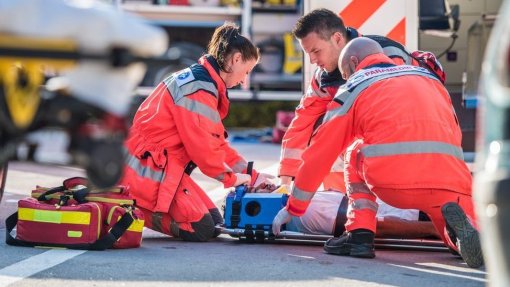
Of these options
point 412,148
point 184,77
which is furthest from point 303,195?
point 184,77

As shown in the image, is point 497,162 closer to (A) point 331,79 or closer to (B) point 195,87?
(B) point 195,87

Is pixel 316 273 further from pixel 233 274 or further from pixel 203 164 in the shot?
pixel 203 164

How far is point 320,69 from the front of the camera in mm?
7508

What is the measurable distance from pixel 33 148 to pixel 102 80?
9.0 inches

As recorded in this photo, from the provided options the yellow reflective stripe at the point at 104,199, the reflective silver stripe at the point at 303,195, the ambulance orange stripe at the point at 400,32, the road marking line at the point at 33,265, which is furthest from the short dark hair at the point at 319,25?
the road marking line at the point at 33,265

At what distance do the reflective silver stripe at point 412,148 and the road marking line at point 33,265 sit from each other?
5.31ft

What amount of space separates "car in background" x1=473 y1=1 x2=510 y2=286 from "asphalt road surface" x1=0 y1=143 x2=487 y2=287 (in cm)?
255

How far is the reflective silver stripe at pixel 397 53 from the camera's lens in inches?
283

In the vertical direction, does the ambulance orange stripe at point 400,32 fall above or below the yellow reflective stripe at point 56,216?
above

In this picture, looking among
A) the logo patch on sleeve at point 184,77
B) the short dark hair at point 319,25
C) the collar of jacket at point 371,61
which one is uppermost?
the short dark hair at point 319,25

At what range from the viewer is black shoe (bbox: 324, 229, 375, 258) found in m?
6.33

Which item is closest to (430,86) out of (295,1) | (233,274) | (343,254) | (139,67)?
(343,254)

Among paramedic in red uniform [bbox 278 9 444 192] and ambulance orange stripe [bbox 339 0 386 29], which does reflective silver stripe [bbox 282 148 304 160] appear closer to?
paramedic in red uniform [bbox 278 9 444 192]

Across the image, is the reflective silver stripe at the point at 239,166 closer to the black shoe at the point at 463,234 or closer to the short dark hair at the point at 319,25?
the short dark hair at the point at 319,25
